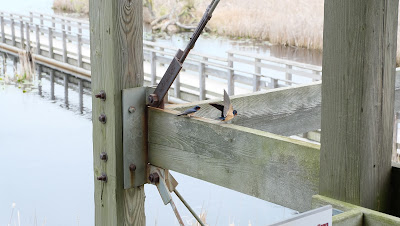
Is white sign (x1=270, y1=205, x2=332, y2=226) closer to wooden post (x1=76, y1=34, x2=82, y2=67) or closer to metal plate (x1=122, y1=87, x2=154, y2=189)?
metal plate (x1=122, y1=87, x2=154, y2=189)

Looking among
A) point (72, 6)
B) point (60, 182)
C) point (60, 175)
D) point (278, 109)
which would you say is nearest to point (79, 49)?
point (60, 175)

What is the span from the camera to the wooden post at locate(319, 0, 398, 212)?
143 cm

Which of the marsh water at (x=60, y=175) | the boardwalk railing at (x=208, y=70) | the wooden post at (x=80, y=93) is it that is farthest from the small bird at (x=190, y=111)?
the wooden post at (x=80, y=93)

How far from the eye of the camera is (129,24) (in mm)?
2326

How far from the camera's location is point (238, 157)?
2.03 meters

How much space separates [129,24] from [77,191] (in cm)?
698

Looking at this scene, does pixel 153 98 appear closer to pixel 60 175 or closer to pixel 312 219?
pixel 312 219

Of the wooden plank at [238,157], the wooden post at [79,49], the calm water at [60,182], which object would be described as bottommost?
the calm water at [60,182]

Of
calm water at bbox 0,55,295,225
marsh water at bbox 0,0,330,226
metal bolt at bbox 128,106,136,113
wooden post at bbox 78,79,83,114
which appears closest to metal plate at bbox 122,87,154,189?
metal bolt at bbox 128,106,136,113

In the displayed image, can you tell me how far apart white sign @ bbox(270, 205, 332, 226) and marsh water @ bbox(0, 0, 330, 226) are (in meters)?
6.19

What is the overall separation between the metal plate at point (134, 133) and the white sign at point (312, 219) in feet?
3.77

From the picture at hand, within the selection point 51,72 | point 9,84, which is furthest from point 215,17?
point 9,84

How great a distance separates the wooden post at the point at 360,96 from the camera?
143 cm

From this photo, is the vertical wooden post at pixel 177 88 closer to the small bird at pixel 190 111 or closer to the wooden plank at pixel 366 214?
the small bird at pixel 190 111
